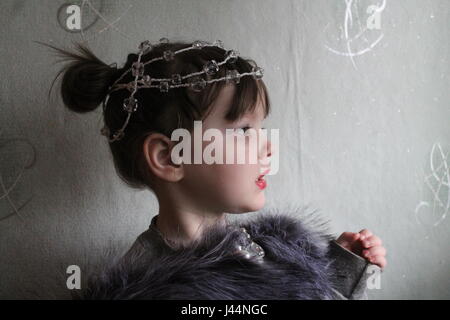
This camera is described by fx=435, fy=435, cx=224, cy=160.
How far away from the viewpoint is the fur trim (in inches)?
24.5

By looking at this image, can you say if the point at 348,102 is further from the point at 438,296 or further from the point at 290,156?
the point at 438,296

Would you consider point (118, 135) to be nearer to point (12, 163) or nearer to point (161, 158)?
point (161, 158)

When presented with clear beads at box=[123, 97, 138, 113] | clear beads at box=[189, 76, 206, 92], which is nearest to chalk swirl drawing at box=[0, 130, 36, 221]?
clear beads at box=[123, 97, 138, 113]

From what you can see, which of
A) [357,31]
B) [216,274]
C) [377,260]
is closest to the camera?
[216,274]

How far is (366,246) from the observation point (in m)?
0.81

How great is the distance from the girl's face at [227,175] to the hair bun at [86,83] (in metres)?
0.19

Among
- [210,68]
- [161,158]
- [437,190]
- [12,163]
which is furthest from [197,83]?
[437,190]

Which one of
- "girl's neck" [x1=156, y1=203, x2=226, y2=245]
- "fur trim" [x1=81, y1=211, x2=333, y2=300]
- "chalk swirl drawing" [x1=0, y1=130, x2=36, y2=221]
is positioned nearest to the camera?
"fur trim" [x1=81, y1=211, x2=333, y2=300]

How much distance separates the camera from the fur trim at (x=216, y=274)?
0.62 m

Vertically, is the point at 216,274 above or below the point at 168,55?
below

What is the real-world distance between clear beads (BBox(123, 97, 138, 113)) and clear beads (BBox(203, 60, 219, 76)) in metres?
0.12

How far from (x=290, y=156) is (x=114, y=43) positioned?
1.41 ft

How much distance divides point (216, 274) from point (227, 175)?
156mm

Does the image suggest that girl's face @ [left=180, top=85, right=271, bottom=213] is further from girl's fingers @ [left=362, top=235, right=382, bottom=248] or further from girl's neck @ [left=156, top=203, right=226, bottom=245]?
girl's fingers @ [left=362, top=235, right=382, bottom=248]
